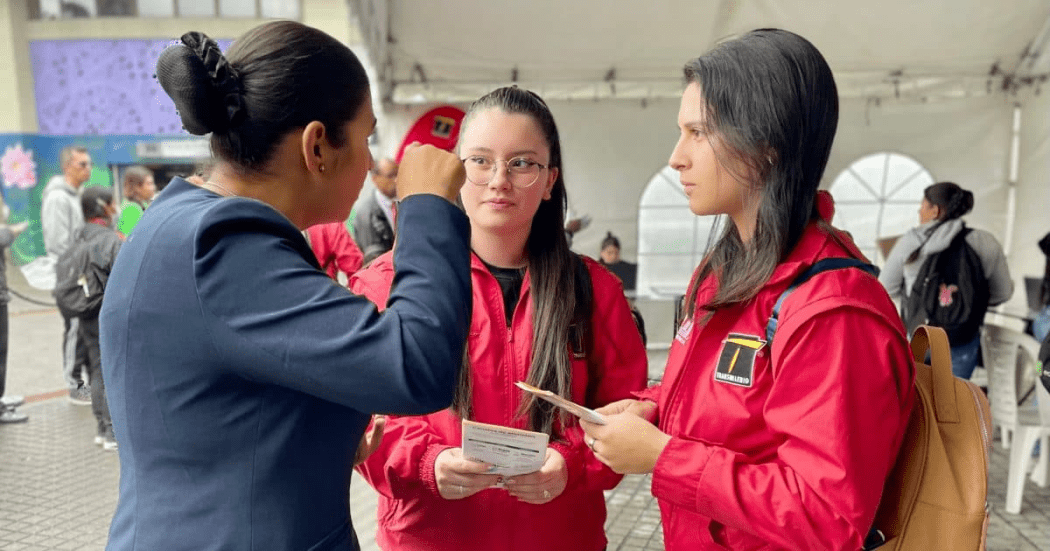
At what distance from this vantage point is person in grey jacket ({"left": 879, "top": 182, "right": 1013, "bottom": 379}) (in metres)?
5.03

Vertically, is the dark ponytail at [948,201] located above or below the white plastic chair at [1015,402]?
above

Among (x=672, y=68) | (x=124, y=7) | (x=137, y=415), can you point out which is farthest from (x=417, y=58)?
(x=124, y=7)

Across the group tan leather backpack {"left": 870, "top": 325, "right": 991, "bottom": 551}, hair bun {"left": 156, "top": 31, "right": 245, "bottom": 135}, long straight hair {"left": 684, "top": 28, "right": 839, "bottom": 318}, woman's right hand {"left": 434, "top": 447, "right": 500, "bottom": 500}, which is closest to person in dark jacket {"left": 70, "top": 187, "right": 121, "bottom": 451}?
woman's right hand {"left": 434, "top": 447, "right": 500, "bottom": 500}

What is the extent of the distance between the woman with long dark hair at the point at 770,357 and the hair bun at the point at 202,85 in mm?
764

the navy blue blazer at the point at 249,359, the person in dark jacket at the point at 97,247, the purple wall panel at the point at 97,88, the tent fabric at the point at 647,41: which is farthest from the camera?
the purple wall panel at the point at 97,88

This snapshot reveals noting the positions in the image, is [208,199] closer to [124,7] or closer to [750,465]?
[750,465]

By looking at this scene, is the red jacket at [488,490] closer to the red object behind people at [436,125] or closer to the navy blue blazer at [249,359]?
the navy blue blazer at [249,359]

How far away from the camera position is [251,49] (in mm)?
1000

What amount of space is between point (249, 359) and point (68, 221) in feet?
24.8

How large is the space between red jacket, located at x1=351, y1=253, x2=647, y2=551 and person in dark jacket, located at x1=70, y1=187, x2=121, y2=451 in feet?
14.4

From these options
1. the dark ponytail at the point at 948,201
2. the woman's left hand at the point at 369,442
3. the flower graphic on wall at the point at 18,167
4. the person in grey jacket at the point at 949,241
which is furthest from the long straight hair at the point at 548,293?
the flower graphic on wall at the point at 18,167

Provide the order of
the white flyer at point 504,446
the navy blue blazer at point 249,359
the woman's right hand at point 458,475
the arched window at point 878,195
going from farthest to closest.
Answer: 1. the arched window at point 878,195
2. the woman's right hand at point 458,475
3. the white flyer at point 504,446
4. the navy blue blazer at point 249,359

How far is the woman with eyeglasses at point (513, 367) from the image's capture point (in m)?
1.60

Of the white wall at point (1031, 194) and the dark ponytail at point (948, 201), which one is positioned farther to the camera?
the white wall at point (1031, 194)
